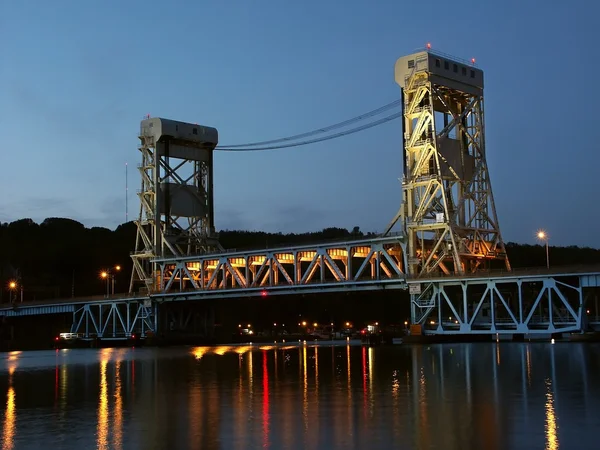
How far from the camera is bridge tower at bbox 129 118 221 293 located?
119 meters

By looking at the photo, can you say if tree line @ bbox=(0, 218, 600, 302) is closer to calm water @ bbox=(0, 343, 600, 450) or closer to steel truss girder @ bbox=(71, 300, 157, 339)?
steel truss girder @ bbox=(71, 300, 157, 339)

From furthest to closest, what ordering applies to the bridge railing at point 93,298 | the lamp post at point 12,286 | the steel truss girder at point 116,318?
1. the lamp post at point 12,286
2. the bridge railing at point 93,298
3. the steel truss girder at point 116,318

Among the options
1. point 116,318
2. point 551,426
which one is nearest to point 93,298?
point 116,318

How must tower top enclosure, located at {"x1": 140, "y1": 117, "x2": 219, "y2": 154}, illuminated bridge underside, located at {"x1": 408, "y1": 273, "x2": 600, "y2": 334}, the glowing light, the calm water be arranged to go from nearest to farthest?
the glowing light
the calm water
illuminated bridge underside, located at {"x1": 408, "y1": 273, "x2": 600, "y2": 334}
tower top enclosure, located at {"x1": 140, "y1": 117, "x2": 219, "y2": 154}

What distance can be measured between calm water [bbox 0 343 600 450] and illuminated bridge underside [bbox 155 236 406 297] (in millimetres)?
43567

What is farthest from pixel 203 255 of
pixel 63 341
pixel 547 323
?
pixel 547 323

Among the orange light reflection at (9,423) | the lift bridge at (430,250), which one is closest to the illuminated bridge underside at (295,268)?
the lift bridge at (430,250)

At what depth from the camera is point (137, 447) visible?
2255 cm

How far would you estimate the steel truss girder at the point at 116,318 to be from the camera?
400 feet

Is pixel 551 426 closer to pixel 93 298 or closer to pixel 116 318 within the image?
pixel 93 298

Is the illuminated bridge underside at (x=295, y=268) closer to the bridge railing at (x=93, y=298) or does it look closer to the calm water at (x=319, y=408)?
the bridge railing at (x=93, y=298)

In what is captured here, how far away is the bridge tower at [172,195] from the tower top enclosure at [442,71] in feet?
126

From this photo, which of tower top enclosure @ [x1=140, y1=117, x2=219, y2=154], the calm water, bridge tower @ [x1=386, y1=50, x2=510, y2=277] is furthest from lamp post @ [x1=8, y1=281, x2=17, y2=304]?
the calm water

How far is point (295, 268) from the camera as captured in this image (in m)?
103
